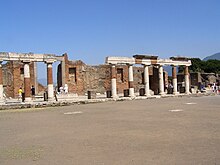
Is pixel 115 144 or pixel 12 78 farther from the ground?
pixel 12 78

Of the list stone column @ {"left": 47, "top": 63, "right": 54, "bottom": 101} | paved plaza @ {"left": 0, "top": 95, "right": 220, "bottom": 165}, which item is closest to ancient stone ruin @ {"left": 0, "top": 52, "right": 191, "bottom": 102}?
stone column @ {"left": 47, "top": 63, "right": 54, "bottom": 101}

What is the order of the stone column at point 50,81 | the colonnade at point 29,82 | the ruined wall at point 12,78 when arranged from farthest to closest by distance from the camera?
the ruined wall at point 12,78, the stone column at point 50,81, the colonnade at point 29,82

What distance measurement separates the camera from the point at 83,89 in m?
39.6

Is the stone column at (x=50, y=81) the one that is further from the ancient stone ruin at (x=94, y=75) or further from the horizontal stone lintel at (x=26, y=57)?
the horizontal stone lintel at (x=26, y=57)

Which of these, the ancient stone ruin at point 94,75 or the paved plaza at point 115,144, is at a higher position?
the ancient stone ruin at point 94,75

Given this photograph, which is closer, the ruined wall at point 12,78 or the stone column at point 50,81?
the stone column at point 50,81

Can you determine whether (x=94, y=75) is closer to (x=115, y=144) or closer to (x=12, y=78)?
(x=12, y=78)

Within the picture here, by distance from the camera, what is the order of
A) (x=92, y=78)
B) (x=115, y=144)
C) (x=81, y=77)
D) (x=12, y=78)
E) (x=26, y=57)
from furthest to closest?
(x=92, y=78), (x=81, y=77), (x=12, y=78), (x=26, y=57), (x=115, y=144)

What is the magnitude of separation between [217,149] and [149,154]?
5.36 feet

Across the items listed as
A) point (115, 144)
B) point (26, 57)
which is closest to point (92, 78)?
point (26, 57)

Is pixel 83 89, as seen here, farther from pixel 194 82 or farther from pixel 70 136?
Answer: pixel 70 136

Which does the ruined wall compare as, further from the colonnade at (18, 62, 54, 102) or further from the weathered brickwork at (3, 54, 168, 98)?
the colonnade at (18, 62, 54, 102)

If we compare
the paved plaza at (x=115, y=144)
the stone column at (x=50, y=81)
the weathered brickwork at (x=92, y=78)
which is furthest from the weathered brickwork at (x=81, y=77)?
the paved plaza at (x=115, y=144)

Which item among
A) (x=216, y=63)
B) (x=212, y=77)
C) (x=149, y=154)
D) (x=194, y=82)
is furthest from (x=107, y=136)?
(x=216, y=63)
